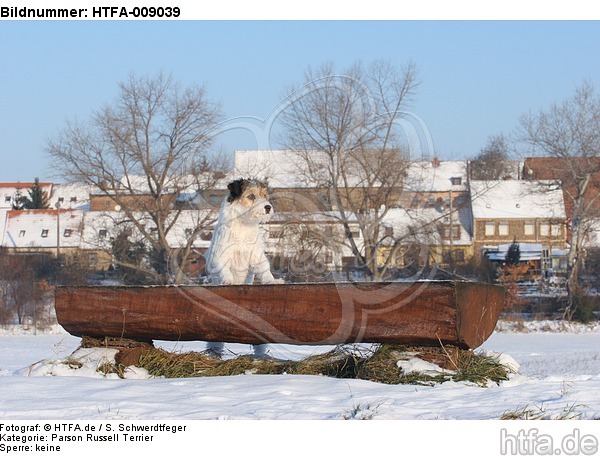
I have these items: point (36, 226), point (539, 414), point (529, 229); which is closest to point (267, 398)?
point (539, 414)

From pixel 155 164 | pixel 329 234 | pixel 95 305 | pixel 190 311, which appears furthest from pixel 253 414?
pixel 155 164

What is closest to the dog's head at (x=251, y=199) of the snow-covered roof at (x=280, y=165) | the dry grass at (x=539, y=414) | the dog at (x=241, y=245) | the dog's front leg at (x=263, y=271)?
the dog at (x=241, y=245)

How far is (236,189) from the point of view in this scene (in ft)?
30.2

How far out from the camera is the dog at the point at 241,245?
882 centimetres

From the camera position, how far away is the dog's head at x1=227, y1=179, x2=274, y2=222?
887 centimetres

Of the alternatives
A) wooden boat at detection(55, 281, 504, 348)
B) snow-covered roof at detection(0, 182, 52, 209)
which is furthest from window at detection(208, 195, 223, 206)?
snow-covered roof at detection(0, 182, 52, 209)

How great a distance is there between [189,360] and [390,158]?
2806 centimetres

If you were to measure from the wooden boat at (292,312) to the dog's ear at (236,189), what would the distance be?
141 centimetres

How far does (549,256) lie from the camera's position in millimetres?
52625

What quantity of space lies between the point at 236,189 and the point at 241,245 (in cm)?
73

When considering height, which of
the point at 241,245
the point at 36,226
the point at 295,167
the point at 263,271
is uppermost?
the point at 295,167

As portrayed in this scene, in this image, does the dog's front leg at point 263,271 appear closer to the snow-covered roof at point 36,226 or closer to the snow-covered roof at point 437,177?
the snow-covered roof at point 437,177

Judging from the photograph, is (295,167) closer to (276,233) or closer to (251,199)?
(276,233)
